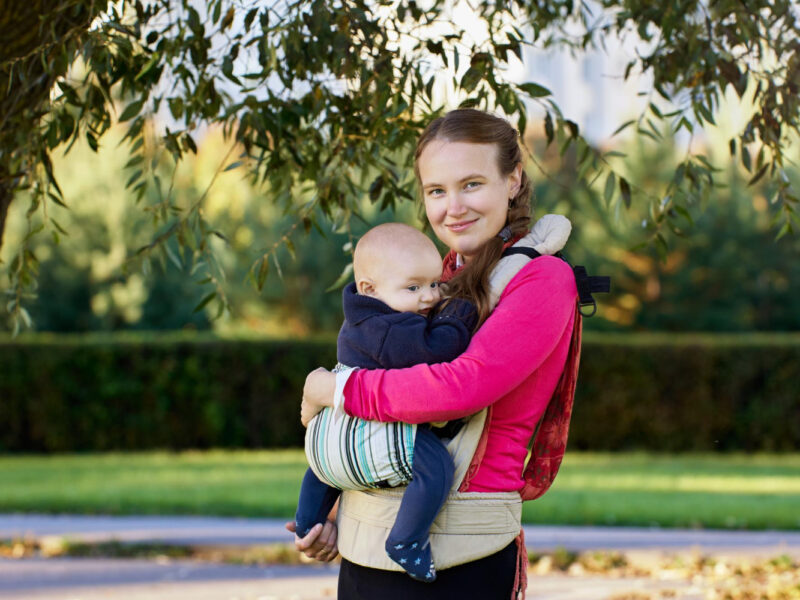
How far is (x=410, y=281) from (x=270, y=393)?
11.9 metres

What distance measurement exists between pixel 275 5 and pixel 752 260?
2198 cm

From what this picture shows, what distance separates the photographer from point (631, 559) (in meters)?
6.49

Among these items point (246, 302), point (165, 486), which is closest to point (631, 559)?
point (165, 486)

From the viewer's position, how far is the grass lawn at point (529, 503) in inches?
324

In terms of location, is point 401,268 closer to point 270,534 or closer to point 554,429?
point 554,429

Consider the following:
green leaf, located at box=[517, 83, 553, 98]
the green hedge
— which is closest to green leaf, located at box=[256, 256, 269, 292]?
green leaf, located at box=[517, 83, 553, 98]

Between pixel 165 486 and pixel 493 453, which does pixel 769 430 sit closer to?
pixel 165 486

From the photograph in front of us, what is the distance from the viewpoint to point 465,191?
7.46 feet

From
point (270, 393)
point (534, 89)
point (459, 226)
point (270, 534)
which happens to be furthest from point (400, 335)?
point (270, 393)

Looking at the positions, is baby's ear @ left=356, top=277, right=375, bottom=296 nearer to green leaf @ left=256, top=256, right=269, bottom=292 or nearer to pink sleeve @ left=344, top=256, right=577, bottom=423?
pink sleeve @ left=344, top=256, right=577, bottom=423

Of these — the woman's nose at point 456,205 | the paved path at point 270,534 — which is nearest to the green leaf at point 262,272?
the woman's nose at point 456,205

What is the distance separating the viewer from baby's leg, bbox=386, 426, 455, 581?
205cm

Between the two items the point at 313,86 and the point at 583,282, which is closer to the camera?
the point at 583,282

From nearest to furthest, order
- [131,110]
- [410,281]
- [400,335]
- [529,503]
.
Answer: [400,335]
[410,281]
[131,110]
[529,503]
